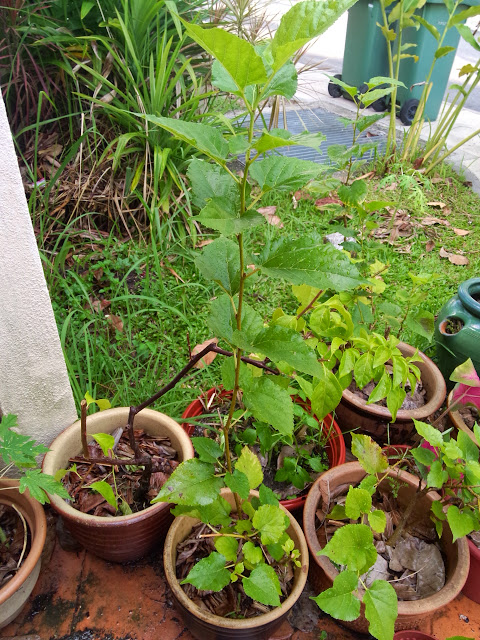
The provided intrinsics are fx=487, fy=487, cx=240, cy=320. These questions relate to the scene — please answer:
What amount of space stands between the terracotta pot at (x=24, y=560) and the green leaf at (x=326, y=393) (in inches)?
32.1

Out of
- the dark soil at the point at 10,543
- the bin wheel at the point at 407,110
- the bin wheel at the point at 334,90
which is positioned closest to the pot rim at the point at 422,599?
the dark soil at the point at 10,543

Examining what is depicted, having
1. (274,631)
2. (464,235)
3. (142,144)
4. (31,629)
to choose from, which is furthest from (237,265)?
(464,235)

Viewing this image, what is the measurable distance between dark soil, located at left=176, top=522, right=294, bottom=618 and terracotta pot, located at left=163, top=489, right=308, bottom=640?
0.04 meters

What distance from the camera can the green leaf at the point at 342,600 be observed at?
102 cm

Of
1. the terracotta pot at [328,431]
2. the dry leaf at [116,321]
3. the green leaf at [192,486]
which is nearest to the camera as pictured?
the green leaf at [192,486]

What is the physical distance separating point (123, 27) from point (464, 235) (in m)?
2.29

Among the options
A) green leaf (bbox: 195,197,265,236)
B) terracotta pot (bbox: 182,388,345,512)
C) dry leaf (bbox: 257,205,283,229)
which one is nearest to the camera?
green leaf (bbox: 195,197,265,236)

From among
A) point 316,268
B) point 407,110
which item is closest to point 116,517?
point 316,268

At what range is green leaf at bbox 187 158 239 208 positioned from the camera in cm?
84

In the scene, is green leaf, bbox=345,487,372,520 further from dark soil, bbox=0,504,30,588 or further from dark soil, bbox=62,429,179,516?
dark soil, bbox=0,504,30,588

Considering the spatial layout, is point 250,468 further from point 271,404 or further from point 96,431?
point 96,431

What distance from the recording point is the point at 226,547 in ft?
3.62

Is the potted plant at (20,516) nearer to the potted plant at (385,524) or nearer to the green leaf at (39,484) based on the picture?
the green leaf at (39,484)

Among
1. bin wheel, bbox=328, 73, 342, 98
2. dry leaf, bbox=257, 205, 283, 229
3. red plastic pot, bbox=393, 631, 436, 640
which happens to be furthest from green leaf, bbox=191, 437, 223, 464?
bin wheel, bbox=328, 73, 342, 98
